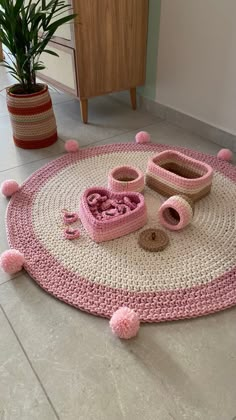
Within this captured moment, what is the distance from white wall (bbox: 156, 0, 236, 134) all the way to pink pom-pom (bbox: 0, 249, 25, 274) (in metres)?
0.96

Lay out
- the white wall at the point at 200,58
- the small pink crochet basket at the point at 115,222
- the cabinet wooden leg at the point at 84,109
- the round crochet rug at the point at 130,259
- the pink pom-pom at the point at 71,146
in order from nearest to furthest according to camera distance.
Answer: the round crochet rug at the point at 130,259
the small pink crochet basket at the point at 115,222
the white wall at the point at 200,58
the pink pom-pom at the point at 71,146
the cabinet wooden leg at the point at 84,109

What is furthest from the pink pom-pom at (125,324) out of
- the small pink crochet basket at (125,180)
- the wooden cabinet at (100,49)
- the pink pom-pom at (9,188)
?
the wooden cabinet at (100,49)

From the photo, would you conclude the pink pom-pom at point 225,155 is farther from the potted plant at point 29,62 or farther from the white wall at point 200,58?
the potted plant at point 29,62

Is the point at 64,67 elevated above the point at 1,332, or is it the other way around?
the point at 64,67

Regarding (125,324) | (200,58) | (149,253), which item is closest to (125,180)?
(149,253)

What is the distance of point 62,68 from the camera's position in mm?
1532

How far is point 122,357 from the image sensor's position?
0.67 meters

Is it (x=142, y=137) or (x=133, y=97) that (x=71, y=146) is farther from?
(x=133, y=97)

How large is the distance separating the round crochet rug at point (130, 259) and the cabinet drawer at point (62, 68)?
56cm

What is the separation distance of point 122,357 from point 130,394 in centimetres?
7

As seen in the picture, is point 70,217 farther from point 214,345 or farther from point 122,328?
point 214,345

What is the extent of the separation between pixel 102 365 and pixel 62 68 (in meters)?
1.29

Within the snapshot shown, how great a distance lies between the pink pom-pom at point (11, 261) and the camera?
83 centimetres

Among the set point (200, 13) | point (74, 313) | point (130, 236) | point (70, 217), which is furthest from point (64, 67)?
point (74, 313)
